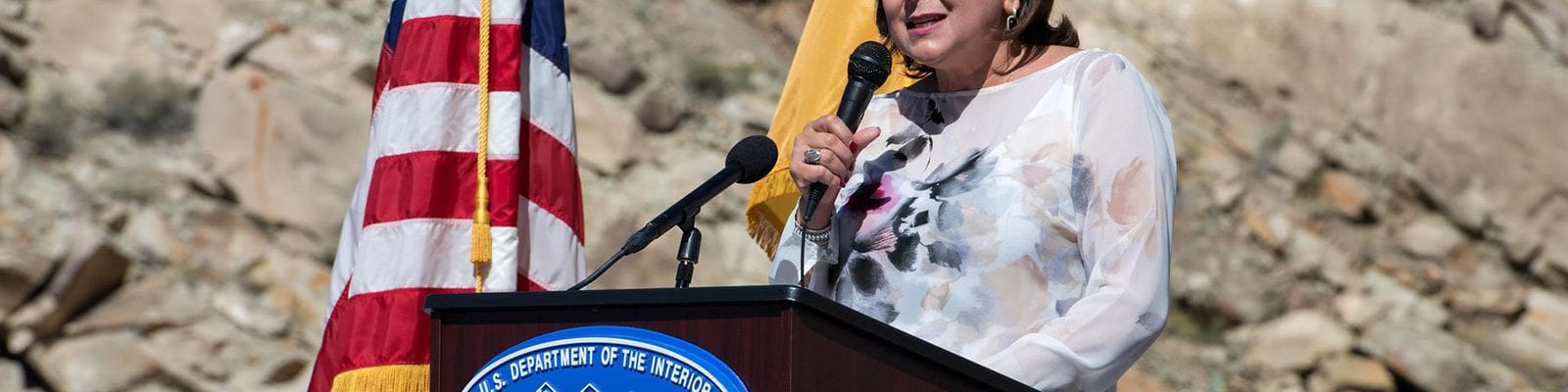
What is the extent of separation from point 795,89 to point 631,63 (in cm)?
568

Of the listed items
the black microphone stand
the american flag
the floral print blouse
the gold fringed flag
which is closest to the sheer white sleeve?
the floral print blouse

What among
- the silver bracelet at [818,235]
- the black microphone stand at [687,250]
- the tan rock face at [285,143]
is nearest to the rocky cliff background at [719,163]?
the tan rock face at [285,143]

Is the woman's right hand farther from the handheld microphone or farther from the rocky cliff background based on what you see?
the rocky cliff background

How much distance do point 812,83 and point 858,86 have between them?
1328 millimetres

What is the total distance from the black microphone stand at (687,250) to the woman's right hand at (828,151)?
0.53 feet

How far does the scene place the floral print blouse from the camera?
2.13 meters

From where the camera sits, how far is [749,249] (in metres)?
8.58

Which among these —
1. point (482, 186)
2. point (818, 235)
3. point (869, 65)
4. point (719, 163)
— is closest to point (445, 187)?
point (482, 186)

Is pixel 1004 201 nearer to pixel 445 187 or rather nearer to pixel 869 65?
pixel 869 65

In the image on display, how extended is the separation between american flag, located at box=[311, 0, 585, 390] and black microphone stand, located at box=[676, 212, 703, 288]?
1.63 metres

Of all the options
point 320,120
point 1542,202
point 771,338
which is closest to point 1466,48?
point 1542,202

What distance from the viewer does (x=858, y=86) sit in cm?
240

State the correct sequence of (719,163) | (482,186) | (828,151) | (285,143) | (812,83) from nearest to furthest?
(828,151) → (812,83) → (482,186) → (285,143) → (719,163)

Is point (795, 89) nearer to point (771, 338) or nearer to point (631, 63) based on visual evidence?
point (771, 338)
